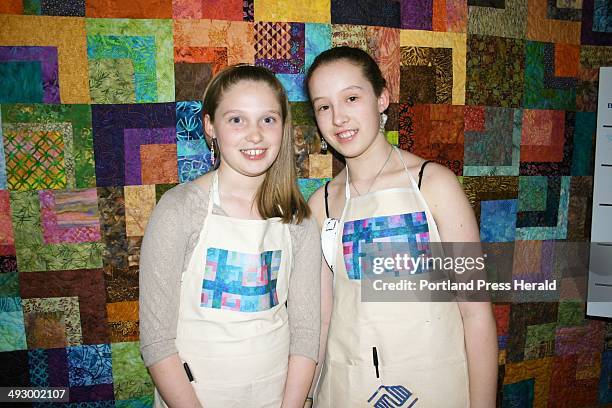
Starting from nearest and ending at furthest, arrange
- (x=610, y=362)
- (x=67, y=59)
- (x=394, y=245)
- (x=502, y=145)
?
1. (x=394, y=245)
2. (x=67, y=59)
3. (x=502, y=145)
4. (x=610, y=362)

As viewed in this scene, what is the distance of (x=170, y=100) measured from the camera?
1563 mm

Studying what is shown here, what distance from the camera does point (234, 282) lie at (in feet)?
4.02

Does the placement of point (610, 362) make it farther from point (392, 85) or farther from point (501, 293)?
point (392, 85)

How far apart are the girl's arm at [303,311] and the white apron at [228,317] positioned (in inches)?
3.4

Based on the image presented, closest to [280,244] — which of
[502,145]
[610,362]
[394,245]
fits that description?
[394,245]

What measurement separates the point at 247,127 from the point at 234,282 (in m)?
0.47

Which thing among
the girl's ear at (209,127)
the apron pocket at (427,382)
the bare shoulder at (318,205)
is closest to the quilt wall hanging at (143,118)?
the bare shoulder at (318,205)

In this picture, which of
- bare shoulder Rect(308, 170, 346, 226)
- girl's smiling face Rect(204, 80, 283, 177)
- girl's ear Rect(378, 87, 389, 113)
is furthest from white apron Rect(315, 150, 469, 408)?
girl's smiling face Rect(204, 80, 283, 177)

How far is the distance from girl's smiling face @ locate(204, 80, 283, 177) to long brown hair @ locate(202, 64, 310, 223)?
0.09ft

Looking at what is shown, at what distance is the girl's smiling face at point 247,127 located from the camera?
4.04 feet

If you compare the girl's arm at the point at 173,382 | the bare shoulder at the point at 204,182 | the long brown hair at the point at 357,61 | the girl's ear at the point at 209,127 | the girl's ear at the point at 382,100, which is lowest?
the girl's arm at the point at 173,382

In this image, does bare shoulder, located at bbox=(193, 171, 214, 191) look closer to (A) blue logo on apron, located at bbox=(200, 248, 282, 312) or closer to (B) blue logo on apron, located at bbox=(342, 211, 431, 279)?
(A) blue logo on apron, located at bbox=(200, 248, 282, 312)

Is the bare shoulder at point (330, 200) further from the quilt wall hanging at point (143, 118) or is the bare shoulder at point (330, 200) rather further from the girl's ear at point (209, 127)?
the girl's ear at point (209, 127)

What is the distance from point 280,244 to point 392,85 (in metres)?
0.88
